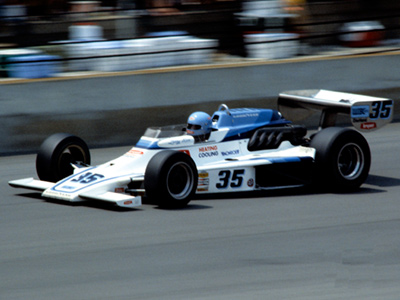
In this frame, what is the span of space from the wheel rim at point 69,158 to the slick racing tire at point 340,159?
2.81m

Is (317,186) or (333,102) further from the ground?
(333,102)

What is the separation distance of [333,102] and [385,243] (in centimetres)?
306

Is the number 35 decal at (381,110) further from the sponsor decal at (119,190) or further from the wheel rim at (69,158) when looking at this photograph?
the wheel rim at (69,158)

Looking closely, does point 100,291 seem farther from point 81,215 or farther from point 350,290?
point 81,215

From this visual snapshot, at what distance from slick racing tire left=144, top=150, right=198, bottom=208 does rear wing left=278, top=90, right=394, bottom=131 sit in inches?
90.5

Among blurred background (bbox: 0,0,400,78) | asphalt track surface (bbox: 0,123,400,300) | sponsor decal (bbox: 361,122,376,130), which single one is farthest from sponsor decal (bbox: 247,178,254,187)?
blurred background (bbox: 0,0,400,78)

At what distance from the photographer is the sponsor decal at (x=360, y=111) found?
8867 millimetres

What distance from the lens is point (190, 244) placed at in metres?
6.51

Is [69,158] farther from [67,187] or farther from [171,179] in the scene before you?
[171,179]

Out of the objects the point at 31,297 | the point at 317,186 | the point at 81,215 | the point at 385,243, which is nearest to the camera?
the point at 31,297

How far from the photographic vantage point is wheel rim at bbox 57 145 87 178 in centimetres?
871

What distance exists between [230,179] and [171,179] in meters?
0.88

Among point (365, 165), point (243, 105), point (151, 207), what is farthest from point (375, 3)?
point (151, 207)

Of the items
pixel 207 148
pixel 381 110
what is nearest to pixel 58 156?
pixel 207 148
